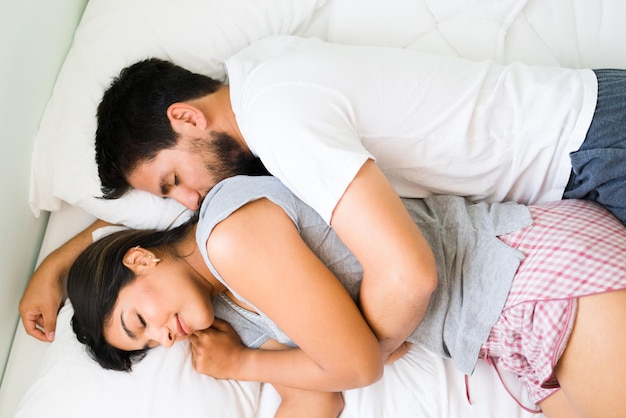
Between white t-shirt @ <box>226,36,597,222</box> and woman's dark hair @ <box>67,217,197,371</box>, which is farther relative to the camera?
woman's dark hair @ <box>67,217,197,371</box>

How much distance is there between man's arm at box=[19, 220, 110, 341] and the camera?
137 centimetres

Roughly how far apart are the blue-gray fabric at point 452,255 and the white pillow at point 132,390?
24cm

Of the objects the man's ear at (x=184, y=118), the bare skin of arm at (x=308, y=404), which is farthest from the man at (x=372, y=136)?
the bare skin of arm at (x=308, y=404)

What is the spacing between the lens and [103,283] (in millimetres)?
1240

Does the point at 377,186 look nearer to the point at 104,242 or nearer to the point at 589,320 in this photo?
the point at 589,320

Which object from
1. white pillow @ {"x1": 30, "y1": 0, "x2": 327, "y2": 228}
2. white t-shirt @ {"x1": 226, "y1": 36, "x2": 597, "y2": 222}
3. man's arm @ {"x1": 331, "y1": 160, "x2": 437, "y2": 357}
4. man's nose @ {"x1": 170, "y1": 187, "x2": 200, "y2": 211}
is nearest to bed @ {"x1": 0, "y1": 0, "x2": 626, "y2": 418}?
white pillow @ {"x1": 30, "y1": 0, "x2": 327, "y2": 228}

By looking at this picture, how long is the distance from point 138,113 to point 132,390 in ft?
1.88

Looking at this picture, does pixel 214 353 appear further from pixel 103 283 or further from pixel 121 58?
pixel 121 58

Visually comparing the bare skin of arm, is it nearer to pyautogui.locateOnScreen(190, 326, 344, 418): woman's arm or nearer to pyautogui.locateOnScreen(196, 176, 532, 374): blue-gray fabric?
pyautogui.locateOnScreen(190, 326, 344, 418): woman's arm

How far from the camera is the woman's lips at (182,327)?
1.22m

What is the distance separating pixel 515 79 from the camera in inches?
48.5

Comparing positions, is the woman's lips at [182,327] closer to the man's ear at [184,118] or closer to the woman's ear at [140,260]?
the woman's ear at [140,260]

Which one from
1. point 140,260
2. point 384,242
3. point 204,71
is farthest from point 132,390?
point 204,71

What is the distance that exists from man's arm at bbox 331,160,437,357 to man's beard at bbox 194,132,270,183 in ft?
1.16
